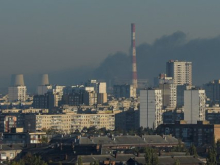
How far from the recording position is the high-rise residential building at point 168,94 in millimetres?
171750

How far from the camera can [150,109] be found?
5561 inches

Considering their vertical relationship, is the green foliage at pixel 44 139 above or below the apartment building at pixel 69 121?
below

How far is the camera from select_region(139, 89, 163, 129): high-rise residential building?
452 ft

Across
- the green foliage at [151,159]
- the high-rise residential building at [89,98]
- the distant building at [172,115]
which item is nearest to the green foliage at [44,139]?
the green foliage at [151,159]

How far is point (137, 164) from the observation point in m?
59.7

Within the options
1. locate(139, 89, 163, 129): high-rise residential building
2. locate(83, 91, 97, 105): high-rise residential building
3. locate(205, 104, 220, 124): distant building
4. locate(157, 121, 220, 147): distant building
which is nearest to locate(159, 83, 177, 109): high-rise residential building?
locate(83, 91, 97, 105): high-rise residential building

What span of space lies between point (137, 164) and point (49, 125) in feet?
250

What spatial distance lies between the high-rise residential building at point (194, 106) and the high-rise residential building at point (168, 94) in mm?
26913

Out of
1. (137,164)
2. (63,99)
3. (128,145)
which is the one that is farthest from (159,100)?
(137,164)

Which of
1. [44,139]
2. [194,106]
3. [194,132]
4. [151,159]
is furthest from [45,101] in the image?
[151,159]

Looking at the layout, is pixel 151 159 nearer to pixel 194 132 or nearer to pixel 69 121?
pixel 194 132

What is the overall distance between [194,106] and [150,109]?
4.95 meters

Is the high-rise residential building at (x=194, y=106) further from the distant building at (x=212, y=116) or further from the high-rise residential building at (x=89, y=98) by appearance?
the high-rise residential building at (x=89, y=98)

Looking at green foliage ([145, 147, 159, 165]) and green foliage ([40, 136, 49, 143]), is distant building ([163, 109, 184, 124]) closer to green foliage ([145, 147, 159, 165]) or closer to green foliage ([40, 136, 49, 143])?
green foliage ([40, 136, 49, 143])
